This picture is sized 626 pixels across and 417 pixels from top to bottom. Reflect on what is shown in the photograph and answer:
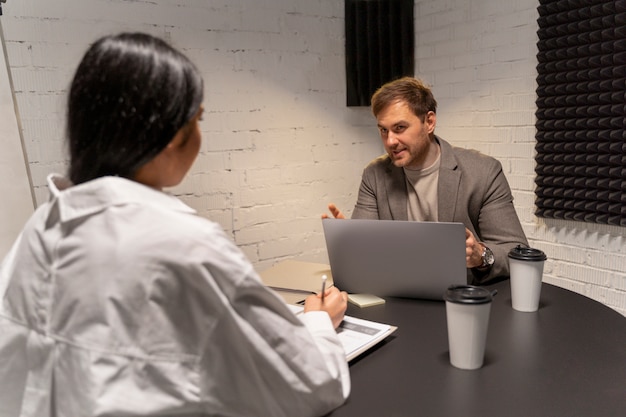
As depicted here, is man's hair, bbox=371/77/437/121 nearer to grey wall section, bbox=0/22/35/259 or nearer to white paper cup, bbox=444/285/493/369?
white paper cup, bbox=444/285/493/369

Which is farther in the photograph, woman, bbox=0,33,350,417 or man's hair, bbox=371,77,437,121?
man's hair, bbox=371,77,437,121

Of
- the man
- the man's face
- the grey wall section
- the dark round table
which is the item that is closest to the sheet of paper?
the dark round table

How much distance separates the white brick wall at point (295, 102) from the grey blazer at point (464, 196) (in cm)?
85

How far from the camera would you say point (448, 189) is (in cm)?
193

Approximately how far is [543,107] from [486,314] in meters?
1.92

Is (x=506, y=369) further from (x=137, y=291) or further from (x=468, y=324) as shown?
(x=137, y=291)

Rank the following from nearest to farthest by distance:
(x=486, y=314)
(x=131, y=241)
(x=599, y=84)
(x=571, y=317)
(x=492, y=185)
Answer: (x=131, y=241) → (x=486, y=314) → (x=571, y=317) → (x=492, y=185) → (x=599, y=84)

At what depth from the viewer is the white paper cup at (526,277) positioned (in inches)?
48.8

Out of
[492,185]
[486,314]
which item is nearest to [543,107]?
[492,185]

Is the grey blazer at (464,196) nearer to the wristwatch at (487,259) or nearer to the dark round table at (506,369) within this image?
the wristwatch at (487,259)

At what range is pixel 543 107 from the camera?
8.39ft

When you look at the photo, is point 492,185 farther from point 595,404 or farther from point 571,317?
point 595,404

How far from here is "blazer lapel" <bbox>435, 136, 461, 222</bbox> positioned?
6.31 ft

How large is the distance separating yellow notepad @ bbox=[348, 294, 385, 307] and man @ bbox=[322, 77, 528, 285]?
47 centimetres
